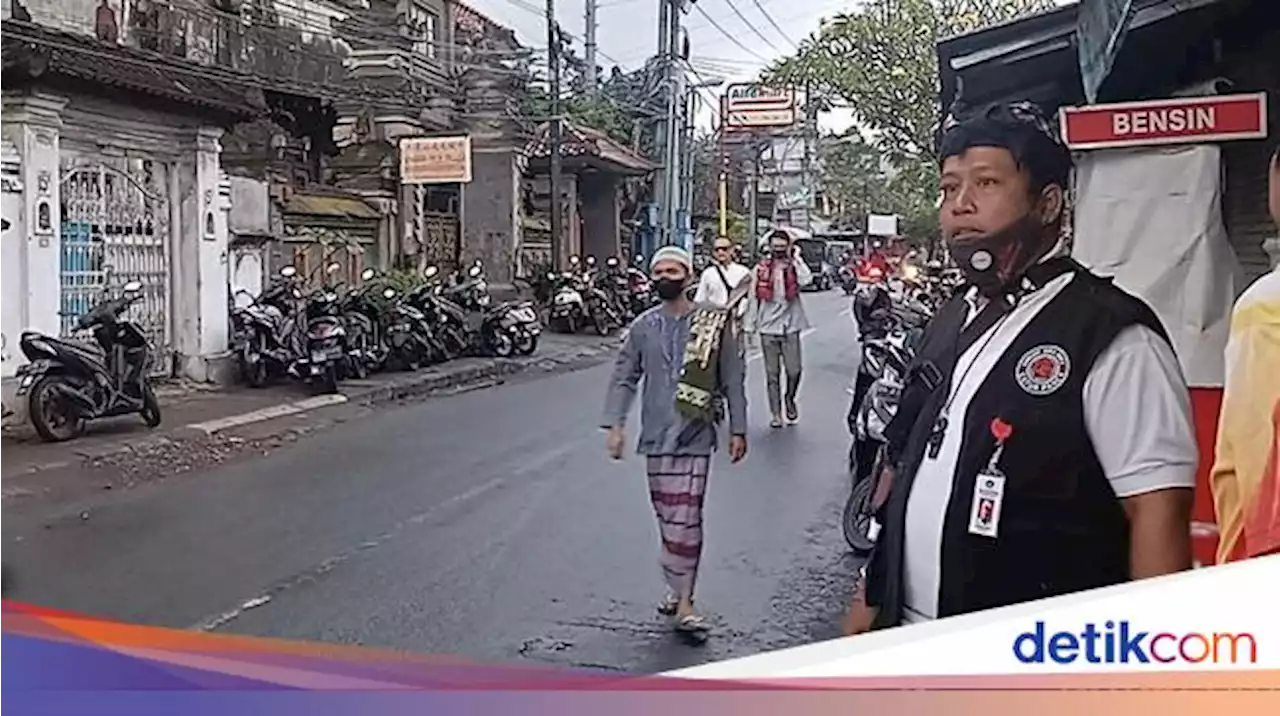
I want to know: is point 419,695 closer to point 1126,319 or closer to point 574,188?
point 1126,319

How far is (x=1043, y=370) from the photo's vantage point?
1.78 metres

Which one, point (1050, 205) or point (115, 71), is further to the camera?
point (115, 71)

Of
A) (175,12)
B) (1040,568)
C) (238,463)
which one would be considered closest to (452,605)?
(1040,568)

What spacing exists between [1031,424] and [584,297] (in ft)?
41.3

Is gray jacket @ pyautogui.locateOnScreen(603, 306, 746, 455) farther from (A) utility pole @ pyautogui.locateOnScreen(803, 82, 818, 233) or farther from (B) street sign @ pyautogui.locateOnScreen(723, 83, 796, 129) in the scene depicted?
(B) street sign @ pyautogui.locateOnScreen(723, 83, 796, 129)

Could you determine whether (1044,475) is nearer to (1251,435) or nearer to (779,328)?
(1251,435)

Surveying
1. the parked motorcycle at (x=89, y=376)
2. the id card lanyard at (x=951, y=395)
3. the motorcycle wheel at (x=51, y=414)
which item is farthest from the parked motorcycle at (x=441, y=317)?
the id card lanyard at (x=951, y=395)

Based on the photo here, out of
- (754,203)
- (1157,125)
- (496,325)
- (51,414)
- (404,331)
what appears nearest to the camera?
(1157,125)

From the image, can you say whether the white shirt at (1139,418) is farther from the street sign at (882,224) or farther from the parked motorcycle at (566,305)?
the parked motorcycle at (566,305)

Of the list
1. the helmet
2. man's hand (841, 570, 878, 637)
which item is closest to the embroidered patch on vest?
man's hand (841, 570, 878, 637)

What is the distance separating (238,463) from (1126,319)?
19.8 ft

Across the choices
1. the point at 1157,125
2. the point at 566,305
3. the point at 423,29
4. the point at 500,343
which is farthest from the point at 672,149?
the point at 566,305

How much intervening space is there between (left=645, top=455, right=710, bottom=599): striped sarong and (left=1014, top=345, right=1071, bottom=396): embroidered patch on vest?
255 centimetres

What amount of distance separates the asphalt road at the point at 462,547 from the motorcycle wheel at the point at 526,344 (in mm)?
4972
